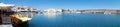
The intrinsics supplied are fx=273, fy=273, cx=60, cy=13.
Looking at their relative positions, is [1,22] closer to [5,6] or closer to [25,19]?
[5,6]

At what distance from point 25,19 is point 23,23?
17.3 inches

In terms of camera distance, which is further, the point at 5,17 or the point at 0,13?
the point at 0,13

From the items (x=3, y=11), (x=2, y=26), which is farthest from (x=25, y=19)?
(x=2, y=26)

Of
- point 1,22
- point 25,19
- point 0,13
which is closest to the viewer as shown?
point 1,22

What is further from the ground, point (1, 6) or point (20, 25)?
point (1, 6)

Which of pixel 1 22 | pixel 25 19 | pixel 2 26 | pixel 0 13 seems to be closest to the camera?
pixel 2 26

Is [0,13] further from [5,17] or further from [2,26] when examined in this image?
[2,26]

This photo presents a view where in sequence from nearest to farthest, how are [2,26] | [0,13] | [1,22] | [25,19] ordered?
[2,26] → [1,22] → [0,13] → [25,19]

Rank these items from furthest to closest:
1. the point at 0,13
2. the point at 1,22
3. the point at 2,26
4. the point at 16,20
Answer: the point at 16,20, the point at 0,13, the point at 1,22, the point at 2,26

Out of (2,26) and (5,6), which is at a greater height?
(5,6)

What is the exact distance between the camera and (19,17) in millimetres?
23859

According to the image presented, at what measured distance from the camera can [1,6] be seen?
678 inches

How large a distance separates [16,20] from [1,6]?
223 inches

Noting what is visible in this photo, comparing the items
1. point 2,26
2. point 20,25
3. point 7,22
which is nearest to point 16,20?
point 20,25
